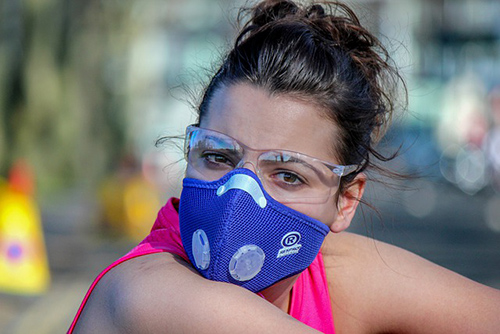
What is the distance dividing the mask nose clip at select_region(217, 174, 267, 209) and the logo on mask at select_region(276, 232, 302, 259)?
12 centimetres

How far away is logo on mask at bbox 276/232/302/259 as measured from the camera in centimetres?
209

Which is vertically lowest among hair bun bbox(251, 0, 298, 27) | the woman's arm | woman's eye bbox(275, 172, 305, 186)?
the woman's arm

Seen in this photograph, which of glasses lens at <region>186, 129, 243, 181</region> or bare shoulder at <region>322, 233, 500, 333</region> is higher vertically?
glasses lens at <region>186, 129, 243, 181</region>

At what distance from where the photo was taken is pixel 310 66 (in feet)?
7.41

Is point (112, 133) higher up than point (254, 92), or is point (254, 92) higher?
point (254, 92)

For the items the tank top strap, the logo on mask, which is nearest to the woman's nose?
the logo on mask

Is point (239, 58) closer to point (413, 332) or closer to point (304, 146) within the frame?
point (304, 146)

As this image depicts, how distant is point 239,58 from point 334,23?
329mm

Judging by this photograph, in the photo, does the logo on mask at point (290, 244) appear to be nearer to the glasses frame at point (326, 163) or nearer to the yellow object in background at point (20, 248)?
the glasses frame at point (326, 163)

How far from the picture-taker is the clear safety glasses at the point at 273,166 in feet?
7.00

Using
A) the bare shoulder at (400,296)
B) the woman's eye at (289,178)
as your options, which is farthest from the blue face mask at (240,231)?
the bare shoulder at (400,296)

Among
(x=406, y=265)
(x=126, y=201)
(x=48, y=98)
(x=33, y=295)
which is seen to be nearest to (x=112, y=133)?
(x=48, y=98)

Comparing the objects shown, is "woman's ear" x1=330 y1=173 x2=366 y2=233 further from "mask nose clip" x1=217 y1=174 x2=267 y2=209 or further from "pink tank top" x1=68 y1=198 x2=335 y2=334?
"mask nose clip" x1=217 y1=174 x2=267 y2=209

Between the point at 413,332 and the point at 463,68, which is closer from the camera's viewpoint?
the point at 413,332
